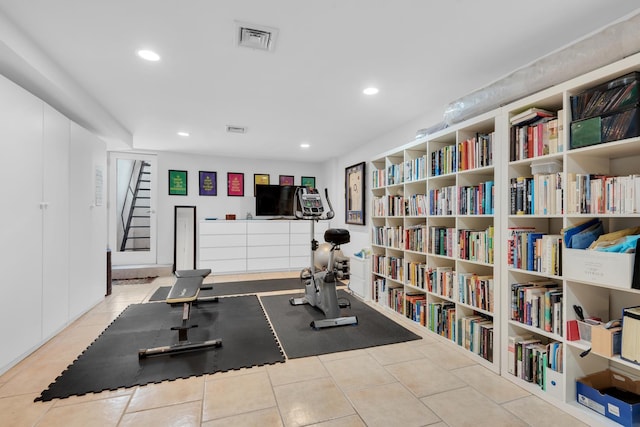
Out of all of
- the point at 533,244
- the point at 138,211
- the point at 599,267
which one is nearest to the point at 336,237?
the point at 533,244

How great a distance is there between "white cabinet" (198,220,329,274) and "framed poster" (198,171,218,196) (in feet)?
2.62

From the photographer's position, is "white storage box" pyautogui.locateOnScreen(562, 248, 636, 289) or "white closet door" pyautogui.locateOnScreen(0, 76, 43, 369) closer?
"white storage box" pyautogui.locateOnScreen(562, 248, 636, 289)

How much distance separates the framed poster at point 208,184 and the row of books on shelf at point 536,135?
542cm

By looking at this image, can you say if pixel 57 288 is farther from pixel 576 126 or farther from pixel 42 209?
pixel 576 126

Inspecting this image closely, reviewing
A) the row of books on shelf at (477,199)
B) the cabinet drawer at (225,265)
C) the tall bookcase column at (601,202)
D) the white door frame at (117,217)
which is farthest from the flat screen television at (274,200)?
the tall bookcase column at (601,202)

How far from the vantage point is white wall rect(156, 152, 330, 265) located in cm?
593

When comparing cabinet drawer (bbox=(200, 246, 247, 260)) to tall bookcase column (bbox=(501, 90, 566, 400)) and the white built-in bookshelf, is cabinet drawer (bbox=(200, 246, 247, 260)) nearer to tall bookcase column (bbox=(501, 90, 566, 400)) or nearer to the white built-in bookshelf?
→ the white built-in bookshelf

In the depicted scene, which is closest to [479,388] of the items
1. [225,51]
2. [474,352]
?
[474,352]

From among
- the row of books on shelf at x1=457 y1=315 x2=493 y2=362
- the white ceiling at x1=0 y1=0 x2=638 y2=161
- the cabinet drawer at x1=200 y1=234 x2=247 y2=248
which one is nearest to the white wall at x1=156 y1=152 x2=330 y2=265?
the cabinet drawer at x1=200 y1=234 x2=247 y2=248

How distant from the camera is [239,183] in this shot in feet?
21.1

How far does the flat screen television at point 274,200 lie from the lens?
6.21 metres

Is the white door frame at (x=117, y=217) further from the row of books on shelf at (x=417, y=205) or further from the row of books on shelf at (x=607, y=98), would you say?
the row of books on shelf at (x=607, y=98)

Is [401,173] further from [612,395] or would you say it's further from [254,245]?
[254,245]

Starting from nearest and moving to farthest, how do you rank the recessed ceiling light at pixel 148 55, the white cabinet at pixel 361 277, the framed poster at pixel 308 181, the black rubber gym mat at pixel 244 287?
the recessed ceiling light at pixel 148 55
the white cabinet at pixel 361 277
the black rubber gym mat at pixel 244 287
the framed poster at pixel 308 181
